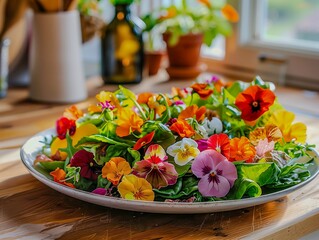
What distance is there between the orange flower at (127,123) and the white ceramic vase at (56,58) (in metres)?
0.66

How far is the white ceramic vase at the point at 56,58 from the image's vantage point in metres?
1.49

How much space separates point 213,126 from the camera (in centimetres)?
92

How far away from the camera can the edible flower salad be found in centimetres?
81

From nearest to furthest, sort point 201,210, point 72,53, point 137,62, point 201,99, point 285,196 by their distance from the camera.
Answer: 1. point 201,210
2. point 285,196
3. point 201,99
4. point 72,53
5. point 137,62

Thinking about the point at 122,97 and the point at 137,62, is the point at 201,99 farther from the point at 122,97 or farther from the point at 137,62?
the point at 137,62

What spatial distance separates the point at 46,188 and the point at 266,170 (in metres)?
0.34

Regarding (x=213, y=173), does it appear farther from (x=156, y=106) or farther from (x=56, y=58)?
(x=56, y=58)

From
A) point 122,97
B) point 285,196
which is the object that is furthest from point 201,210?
point 122,97

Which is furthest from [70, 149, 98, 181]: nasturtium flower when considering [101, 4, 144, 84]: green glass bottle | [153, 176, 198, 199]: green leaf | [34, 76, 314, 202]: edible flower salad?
[101, 4, 144, 84]: green glass bottle

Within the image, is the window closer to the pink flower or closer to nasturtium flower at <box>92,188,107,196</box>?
the pink flower

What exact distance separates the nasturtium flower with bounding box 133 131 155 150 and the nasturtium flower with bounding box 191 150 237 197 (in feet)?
0.23

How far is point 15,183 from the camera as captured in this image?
956mm

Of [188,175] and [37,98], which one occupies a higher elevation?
[188,175]

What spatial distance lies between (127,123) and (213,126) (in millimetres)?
139
